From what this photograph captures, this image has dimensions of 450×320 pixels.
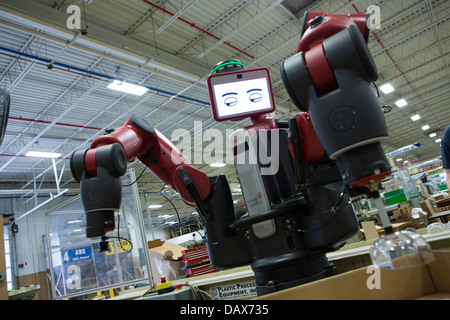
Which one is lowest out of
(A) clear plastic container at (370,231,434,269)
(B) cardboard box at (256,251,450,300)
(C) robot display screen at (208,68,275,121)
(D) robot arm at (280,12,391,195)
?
(B) cardboard box at (256,251,450,300)

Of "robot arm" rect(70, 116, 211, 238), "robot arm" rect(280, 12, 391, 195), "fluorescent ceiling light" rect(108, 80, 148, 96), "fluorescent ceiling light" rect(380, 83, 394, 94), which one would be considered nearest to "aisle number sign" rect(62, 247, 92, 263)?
"robot arm" rect(70, 116, 211, 238)

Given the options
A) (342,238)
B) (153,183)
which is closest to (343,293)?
(342,238)

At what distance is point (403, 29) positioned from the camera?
30.5 feet

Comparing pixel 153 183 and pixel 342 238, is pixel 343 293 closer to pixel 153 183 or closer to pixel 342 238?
pixel 342 238

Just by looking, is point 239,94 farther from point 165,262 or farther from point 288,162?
point 165,262

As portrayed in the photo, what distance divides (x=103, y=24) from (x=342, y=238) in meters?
7.07

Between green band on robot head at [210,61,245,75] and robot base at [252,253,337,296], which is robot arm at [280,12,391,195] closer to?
robot base at [252,253,337,296]

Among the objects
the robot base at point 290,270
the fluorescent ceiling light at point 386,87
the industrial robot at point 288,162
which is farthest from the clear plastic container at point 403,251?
the fluorescent ceiling light at point 386,87

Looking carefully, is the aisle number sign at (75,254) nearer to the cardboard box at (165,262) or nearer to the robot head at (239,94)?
the cardboard box at (165,262)

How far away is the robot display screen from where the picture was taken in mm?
1416

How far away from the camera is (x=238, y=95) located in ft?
4.70

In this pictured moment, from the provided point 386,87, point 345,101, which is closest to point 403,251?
point 345,101

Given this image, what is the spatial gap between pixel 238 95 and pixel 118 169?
0.61 metres

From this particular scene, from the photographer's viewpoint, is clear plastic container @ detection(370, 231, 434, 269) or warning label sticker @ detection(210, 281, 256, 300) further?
warning label sticker @ detection(210, 281, 256, 300)
